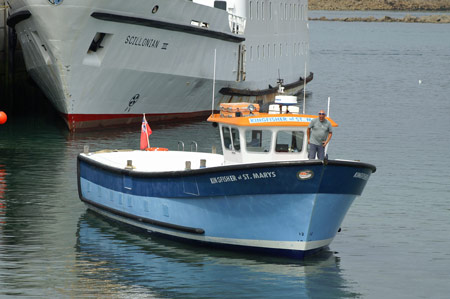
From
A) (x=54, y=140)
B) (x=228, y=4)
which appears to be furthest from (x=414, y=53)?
(x=54, y=140)

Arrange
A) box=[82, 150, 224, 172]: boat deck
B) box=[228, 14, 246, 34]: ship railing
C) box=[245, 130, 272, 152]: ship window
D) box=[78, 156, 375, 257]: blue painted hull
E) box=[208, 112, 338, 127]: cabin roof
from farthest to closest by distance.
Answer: box=[228, 14, 246, 34]: ship railing, box=[82, 150, 224, 172]: boat deck, box=[245, 130, 272, 152]: ship window, box=[208, 112, 338, 127]: cabin roof, box=[78, 156, 375, 257]: blue painted hull

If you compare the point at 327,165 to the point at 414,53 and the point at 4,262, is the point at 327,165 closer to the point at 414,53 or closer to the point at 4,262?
the point at 4,262

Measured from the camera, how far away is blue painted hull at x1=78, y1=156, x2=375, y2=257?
61.9ft

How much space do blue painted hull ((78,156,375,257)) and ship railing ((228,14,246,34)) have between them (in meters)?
24.0

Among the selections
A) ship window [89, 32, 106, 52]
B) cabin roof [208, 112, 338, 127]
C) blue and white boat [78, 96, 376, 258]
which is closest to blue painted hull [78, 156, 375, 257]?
blue and white boat [78, 96, 376, 258]

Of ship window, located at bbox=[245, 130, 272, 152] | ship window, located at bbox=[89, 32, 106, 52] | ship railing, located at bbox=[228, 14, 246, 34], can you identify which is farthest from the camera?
ship railing, located at bbox=[228, 14, 246, 34]

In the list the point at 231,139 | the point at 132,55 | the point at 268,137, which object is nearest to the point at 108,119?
the point at 132,55

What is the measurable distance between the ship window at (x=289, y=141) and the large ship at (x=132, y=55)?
38.2 feet

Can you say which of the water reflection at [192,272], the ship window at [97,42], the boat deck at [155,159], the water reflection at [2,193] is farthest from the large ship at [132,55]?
the water reflection at [192,272]

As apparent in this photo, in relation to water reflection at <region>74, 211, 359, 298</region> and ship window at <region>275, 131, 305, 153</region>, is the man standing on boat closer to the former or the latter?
ship window at <region>275, 131, 305, 153</region>

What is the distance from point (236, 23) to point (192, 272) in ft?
91.0

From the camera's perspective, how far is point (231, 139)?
68.6 feet

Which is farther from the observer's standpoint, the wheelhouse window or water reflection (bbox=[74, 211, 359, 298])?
the wheelhouse window

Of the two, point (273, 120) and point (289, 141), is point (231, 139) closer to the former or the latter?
point (273, 120)
